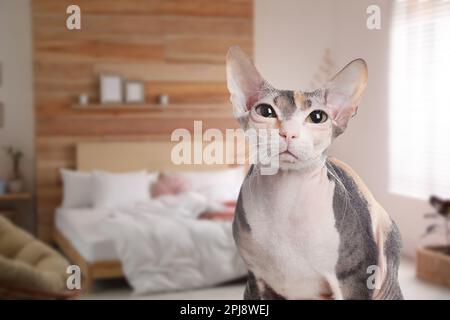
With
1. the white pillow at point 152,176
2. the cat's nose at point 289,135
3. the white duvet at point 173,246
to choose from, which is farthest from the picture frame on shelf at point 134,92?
the white duvet at point 173,246

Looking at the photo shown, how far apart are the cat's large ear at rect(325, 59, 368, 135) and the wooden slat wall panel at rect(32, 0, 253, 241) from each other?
0.15m

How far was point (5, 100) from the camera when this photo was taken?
114 cm

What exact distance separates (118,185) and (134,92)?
0.28m

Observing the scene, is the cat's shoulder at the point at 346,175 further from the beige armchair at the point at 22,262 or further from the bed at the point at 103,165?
the beige armchair at the point at 22,262

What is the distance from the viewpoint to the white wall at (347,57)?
100 centimetres

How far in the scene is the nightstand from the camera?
1.20m

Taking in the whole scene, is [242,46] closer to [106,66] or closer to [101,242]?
[106,66]

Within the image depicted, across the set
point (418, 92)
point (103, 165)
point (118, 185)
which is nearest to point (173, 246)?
point (118, 185)

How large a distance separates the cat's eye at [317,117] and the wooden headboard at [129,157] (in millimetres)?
158

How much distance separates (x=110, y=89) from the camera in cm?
136

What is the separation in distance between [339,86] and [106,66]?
542 millimetres

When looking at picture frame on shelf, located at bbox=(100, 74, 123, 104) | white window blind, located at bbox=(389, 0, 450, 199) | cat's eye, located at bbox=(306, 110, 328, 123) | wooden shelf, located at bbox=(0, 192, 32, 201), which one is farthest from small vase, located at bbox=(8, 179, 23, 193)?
white window blind, located at bbox=(389, 0, 450, 199)

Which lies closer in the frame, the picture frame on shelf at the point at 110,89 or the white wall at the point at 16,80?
the white wall at the point at 16,80

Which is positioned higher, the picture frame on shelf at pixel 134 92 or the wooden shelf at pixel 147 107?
the picture frame on shelf at pixel 134 92
